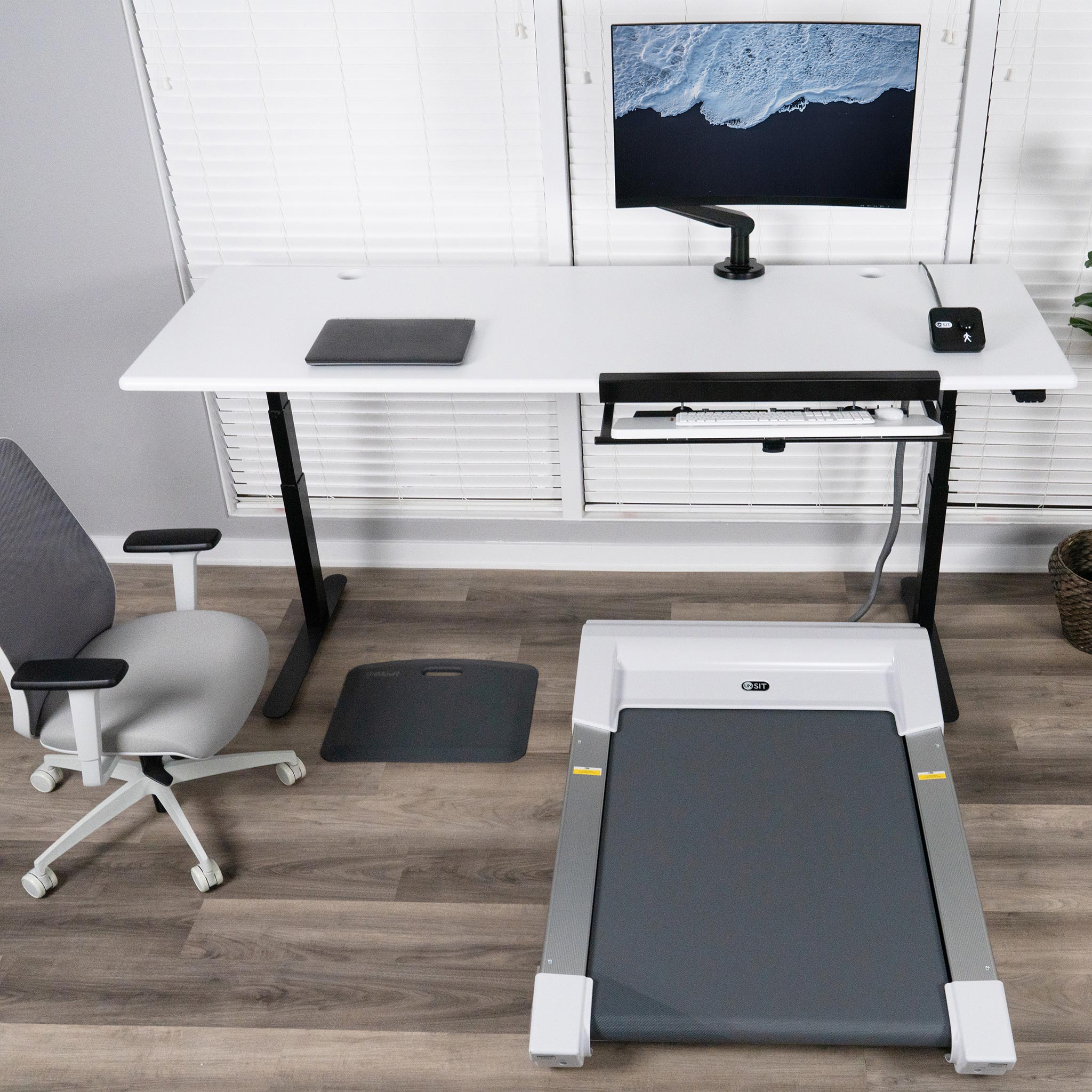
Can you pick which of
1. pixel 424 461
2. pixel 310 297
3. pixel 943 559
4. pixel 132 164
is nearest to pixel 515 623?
pixel 424 461

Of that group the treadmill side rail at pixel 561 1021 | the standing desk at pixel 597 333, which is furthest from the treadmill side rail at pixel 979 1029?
the standing desk at pixel 597 333

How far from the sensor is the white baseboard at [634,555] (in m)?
3.12

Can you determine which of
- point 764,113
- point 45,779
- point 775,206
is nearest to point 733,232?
point 775,206

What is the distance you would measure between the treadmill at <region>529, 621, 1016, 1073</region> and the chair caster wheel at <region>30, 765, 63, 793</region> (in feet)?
4.20

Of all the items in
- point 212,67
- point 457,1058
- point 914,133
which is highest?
point 212,67

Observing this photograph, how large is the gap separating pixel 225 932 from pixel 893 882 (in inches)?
52.7

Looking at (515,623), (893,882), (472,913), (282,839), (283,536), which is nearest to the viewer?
(893,882)

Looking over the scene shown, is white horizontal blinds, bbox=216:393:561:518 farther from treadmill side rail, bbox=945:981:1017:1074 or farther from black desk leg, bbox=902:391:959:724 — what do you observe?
treadmill side rail, bbox=945:981:1017:1074

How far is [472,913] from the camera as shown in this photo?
2.28 metres

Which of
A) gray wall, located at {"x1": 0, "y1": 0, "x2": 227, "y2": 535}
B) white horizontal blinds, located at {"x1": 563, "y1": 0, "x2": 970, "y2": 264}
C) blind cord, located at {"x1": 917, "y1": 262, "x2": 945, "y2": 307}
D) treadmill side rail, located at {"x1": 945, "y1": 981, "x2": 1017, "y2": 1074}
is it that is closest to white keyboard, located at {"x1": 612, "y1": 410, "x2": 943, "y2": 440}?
blind cord, located at {"x1": 917, "y1": 262, "x2": 945, "y2": 307}

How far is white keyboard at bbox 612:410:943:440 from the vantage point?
7.25ft

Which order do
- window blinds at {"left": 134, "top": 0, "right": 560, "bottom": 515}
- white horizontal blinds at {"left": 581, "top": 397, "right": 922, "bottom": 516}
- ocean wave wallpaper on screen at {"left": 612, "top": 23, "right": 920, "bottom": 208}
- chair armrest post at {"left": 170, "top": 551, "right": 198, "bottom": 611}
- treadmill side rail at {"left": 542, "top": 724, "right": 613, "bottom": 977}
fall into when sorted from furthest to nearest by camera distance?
white horizontal blinds at {"left": 581, "top": 397, "right": 922, "bottom": 516}, window blinds at {"left": 134, "top": 0, "right": 560, "bottom": 515}, chair armrest post at {"left": 170, "top": 551, "right": 198, "bottom": 611}, ocean wave wallpaper on screen at {"left": 612, "top": 23, "right": 920, "bottom": 208}, treadmill side rail at {"left": 542, "top": 724, "right": 613, "bottom": 977}

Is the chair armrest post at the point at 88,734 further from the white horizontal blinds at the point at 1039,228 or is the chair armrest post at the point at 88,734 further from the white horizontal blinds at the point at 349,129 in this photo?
the white horizontal blinds at the point at 1039,228

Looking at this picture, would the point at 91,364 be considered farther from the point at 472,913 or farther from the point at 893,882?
the point at 893,882
